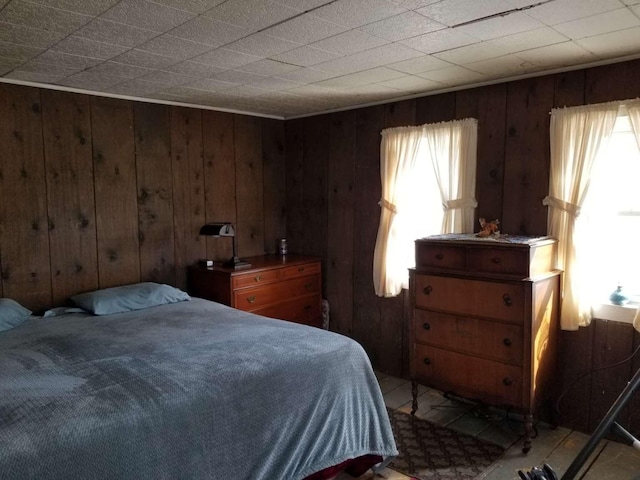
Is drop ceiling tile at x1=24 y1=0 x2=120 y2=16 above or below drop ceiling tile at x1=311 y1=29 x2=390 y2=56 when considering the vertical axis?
below

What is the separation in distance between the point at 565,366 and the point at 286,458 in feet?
6.58

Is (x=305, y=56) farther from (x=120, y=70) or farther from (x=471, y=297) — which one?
(x=471, y=297)

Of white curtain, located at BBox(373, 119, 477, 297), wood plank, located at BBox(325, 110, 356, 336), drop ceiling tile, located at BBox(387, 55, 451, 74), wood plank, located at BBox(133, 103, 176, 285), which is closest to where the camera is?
drop ceiling tile, located at BBox(387, 55, 451, 74)

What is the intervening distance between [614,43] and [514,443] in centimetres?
231

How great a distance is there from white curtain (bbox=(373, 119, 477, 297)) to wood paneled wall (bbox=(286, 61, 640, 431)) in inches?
3.7

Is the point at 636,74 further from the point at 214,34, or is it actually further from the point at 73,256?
the point at 73,256

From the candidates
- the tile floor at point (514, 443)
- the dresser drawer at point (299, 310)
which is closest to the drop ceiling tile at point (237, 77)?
the dresser drawer at point (299, 310)

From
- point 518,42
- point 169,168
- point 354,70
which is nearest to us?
point 518,42

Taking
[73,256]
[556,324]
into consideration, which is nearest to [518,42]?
[556,324]

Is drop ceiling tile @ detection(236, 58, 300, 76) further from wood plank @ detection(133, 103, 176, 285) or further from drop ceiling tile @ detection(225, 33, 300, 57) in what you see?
wood plank @ detection(133, 103, 176, 285)

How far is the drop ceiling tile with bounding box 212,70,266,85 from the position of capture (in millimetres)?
3031

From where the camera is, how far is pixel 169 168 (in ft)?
13.0

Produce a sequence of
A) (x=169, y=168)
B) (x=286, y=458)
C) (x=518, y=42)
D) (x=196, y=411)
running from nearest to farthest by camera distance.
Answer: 1. (x=196, y=411)
2. (x=286, y=458)
3. (x=518, y=42)
4. (x=169, y=168)

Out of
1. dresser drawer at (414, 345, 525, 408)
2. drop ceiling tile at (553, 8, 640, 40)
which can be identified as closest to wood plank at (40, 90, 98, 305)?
dresser drawer at (414, 345, 525, 408)
